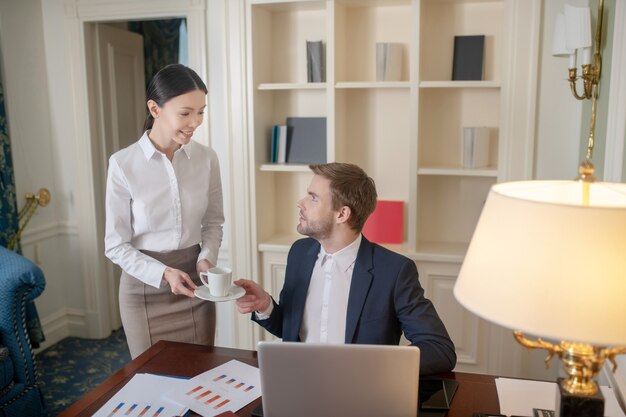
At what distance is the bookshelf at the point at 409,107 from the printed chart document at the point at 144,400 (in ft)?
5.45

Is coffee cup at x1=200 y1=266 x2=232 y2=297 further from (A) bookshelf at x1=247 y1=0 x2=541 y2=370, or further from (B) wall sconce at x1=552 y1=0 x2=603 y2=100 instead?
(B) wall sconce at x1=552 y1=0 x2=603 y2=100

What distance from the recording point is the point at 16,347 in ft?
9.01

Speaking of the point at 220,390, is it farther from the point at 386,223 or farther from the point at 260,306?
the point at 386,223

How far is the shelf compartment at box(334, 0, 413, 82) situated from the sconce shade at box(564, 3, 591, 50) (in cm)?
97

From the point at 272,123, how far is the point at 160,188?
51.8 inches

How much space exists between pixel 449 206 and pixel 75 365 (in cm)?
237

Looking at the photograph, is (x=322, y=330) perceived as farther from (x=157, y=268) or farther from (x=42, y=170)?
(x=42, y=170)

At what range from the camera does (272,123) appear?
351 centimetres

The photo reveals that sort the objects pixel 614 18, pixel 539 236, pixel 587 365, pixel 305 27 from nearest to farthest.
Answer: pixel 539 236
pixel 587 365
pixel 614 18
pixel 305 27

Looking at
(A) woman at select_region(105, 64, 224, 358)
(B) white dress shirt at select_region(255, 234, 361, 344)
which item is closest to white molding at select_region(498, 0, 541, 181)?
(B) white dress shirt at select_region(255, 234, 361, 344)

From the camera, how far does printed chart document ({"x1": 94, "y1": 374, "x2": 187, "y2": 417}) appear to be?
1541 millimetres

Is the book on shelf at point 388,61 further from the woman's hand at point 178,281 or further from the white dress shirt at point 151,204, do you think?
the woman's hand at point 178,281

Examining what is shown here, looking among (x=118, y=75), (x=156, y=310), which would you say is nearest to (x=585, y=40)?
(x=156, y=310)

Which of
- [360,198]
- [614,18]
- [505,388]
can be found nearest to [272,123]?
[360,198]
